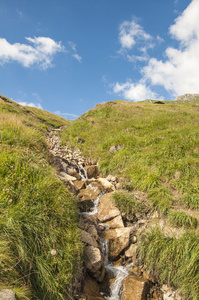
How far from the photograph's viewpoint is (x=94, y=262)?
4379mm

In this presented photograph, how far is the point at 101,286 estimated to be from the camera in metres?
4.49

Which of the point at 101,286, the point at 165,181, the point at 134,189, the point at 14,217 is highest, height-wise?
the point at 165,181

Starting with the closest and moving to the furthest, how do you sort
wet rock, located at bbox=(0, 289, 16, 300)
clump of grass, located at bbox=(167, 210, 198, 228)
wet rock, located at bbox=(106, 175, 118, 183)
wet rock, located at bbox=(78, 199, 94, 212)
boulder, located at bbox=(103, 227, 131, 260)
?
1. wet rock, located at bbox=(0, 289, 16, 300)
2. boulder, located at bbox=(103, 227, 131, 260)
3. clump of grass, located at bbox=(167, 210, 198, 228)
4. wet rock, located at bbox=(78, 199, 94, 212)
5. wet rock, located at bbox=(106, 175, 118, 183)

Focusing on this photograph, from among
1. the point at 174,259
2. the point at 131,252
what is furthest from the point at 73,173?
the point at 174,259

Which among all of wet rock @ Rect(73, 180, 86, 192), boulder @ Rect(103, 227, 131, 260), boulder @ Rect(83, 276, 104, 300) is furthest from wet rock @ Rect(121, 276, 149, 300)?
wet rock @ Rect(73, 180, 86, 192)

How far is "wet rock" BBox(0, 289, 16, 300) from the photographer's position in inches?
89.6

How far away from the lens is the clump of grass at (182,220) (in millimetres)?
5579

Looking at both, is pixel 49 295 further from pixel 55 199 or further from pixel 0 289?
pixel 55 199

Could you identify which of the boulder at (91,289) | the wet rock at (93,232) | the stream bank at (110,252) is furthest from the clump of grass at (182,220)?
the boulder at (91,289)

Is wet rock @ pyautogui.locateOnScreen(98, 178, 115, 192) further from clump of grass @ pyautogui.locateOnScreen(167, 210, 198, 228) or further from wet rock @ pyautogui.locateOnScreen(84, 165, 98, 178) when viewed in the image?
clump of grass @ pyautogui.locateOnScreen(167, 210, 198, 228)

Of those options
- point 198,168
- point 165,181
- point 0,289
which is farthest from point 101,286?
point 198,168

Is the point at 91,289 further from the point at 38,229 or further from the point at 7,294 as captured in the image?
the point at 7,294

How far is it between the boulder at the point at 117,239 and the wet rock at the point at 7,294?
3746mm

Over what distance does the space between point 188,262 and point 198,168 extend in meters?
4.75
